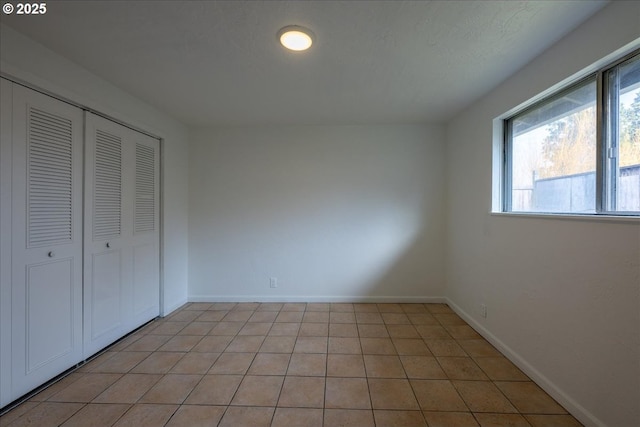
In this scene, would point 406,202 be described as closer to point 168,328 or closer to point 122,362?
point 168,328

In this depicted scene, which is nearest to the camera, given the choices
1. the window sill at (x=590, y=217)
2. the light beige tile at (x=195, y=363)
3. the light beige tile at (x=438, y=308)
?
the window sill at (x=590, y=217)

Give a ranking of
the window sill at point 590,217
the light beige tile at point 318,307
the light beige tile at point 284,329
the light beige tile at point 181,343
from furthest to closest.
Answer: the light beige tile at point 318,307 → the light beige tile at point 284,329 → the light beige tile at point 181,343 → the window sill at point 590,217

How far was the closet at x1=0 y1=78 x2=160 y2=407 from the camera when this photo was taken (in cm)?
166

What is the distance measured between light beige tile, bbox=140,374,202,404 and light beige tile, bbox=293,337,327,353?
840mm

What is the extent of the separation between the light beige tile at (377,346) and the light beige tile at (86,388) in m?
2.01

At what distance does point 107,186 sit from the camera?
236 cm

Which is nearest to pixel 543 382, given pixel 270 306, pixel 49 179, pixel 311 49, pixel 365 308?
pixel 365 308

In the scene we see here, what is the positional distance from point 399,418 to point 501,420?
24.2 inches

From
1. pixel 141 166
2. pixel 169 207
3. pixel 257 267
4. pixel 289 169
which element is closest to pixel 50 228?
pixel 141 166

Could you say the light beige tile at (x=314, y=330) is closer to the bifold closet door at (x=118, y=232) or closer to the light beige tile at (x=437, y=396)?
the light beige tile at (x=437, y=396)

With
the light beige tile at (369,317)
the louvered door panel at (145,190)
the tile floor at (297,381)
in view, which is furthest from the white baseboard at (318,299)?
the louvered door panel at (145,190)

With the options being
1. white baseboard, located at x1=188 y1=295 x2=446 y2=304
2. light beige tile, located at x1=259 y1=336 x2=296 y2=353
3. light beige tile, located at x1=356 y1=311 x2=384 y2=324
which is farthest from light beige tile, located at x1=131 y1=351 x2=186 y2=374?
light beige tile, located at x1=356 y1=311 x2=384 y2=324

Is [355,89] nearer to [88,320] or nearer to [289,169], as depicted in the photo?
[289,169]

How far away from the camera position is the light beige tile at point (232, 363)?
6.74ft
